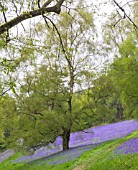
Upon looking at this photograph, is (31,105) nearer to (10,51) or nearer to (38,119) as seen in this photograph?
(38,119)

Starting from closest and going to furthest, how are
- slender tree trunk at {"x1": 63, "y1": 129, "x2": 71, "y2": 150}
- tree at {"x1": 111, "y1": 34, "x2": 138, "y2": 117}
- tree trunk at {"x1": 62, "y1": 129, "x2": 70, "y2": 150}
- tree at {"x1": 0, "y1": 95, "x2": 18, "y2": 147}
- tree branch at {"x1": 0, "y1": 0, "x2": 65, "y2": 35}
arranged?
tree branch at {"x1": 0, "y1": 0, "x2": 65, "y2": 35} → tree at {"x1": 111, "y1": 34, "x2": 138, "y2": 117} → tree at {"x1": 0, "y1": 95, "x2": 18, "y2": 147} → slender tree trunk at {"x1": 63, "y1": 129, "x2": 71, "y2": 150} → tree trunk at {"x1": 62, "y1": 129, "x2": 70, "y2": 150}

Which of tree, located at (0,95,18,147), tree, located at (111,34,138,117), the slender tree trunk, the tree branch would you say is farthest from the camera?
the slender tree trunk

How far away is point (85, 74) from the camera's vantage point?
82.0 feet

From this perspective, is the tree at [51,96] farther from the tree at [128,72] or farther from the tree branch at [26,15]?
the tree branch at [26,15]

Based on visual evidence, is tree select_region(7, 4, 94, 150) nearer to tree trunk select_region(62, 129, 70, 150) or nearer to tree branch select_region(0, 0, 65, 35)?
tree trunk select_region(62, 129, 70, 150)

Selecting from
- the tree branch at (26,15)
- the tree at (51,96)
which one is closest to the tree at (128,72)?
the tree at (51,96)

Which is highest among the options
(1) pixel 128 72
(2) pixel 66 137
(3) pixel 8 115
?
(1) pixel 128 72

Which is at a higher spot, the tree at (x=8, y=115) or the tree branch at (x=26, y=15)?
the tree branch at (x=26, y=15)

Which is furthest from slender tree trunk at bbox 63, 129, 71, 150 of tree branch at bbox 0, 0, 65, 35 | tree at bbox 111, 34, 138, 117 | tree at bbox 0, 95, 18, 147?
tree branch at bbox 0, 0, 65, 35

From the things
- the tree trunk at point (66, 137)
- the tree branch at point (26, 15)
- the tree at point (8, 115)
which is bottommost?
the tree trunk at point (66, 137)

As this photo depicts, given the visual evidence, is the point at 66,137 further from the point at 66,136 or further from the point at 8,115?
the point at 8,115

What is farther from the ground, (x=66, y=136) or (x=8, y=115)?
(x=8, y=115)

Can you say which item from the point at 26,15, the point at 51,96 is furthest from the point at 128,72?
the point at 26,15

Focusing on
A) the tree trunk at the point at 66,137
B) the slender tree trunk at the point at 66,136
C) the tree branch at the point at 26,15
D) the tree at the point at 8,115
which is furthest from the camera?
the tree trunk at the point at 66,137
